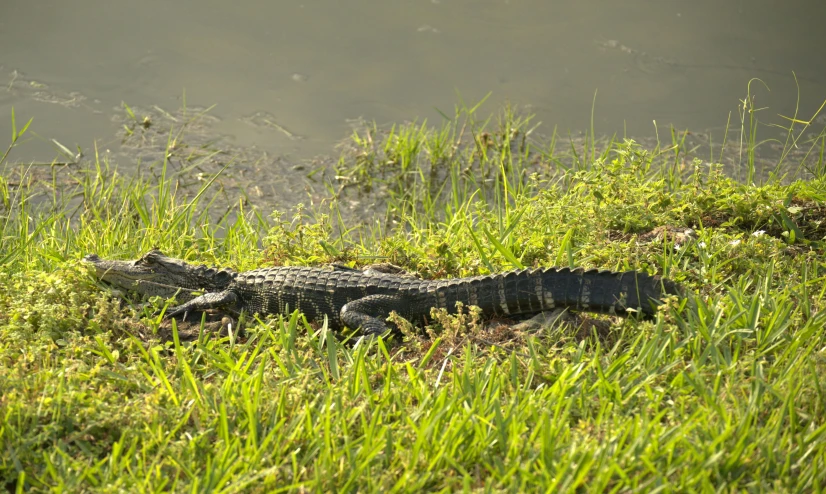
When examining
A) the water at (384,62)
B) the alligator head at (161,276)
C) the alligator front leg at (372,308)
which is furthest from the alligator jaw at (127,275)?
the water at (384,62)

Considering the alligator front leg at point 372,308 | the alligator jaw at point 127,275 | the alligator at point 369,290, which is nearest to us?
the alligator at point 369,290

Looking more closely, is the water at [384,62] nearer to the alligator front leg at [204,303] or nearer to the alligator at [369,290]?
the alligator at [369,290]

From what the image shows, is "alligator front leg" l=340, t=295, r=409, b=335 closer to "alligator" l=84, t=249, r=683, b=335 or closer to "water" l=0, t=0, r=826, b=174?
"alligator" l=84, t=249, r=683, b=335

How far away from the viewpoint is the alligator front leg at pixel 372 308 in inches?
177

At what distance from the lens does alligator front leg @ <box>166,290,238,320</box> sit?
466 cm

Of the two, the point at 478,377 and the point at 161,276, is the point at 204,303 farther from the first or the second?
the point at 478,377

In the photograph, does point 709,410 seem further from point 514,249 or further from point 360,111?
point 360,111

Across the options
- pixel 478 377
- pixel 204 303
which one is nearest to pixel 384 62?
pixel 204 303

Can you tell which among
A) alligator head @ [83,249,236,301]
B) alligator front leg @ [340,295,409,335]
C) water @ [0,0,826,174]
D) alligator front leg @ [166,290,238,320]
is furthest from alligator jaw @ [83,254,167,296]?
water @ [0,0,826,174]

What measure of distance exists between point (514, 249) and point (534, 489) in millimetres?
2407

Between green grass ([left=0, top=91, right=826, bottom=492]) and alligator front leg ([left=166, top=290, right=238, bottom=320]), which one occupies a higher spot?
green grass ([left=0, top=91, right=826, bottom=492])

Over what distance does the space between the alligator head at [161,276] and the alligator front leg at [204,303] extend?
156mm

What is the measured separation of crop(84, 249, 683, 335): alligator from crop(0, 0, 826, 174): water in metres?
3.40

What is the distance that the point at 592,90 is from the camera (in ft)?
29.6
